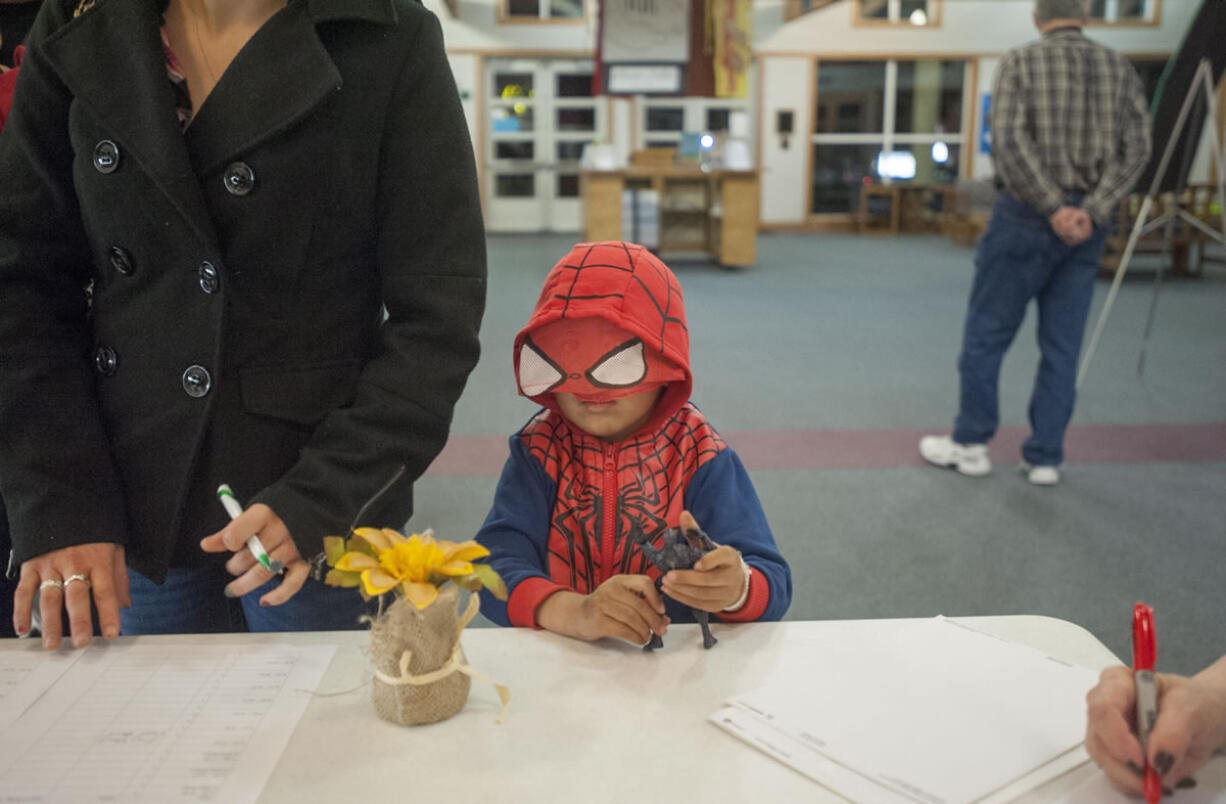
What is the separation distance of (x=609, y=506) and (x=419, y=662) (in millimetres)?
465

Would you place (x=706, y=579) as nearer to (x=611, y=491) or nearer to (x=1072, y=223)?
(x=611, y=491)

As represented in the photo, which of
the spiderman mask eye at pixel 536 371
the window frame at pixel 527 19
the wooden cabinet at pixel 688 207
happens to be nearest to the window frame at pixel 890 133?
the window frame at pixel 527 19

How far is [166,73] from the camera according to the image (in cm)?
95

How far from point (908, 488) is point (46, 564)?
9.21ft

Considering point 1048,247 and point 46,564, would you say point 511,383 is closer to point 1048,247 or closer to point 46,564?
point 1048,247

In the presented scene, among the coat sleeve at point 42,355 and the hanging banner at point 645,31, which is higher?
the hanging banner at point 645,31

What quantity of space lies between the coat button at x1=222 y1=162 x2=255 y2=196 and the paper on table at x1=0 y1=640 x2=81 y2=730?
0.46 meters

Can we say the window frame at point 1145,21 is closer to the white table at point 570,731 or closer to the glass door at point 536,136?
the glass door at point 536,136

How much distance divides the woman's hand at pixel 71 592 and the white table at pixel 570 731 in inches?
1.6

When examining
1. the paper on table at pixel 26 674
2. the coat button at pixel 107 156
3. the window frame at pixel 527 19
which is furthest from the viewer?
the window frame at pixel 527 19

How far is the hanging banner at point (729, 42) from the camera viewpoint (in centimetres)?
802

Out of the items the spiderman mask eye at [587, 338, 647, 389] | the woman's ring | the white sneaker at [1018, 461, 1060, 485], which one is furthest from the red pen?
the white sneaker at [1018, 461, 1060, 485]

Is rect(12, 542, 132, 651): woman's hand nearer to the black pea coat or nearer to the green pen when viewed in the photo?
the black pea coat

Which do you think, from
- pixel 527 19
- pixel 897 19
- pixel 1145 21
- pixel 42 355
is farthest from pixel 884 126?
pixel 42 355
